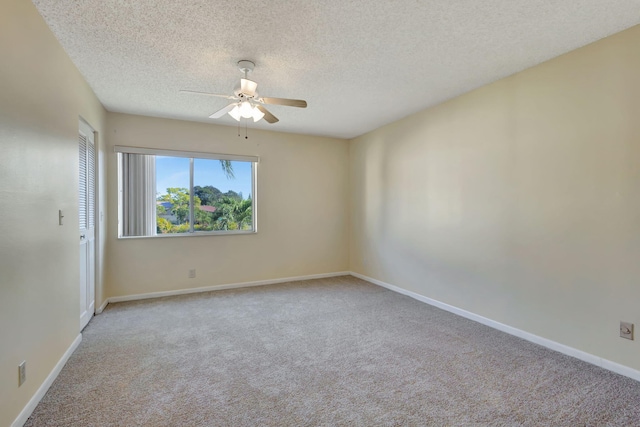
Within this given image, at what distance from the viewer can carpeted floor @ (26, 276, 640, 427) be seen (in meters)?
1.78

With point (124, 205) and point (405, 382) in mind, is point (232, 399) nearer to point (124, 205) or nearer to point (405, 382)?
point (405, 382)

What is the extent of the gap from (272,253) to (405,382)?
323 cm

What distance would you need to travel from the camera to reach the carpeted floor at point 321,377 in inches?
70.2

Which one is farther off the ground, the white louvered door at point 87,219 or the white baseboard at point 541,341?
the white louvered door at point 87,219

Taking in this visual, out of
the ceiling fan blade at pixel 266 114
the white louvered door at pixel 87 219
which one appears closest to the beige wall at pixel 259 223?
the white louvered door at pixel 87 219

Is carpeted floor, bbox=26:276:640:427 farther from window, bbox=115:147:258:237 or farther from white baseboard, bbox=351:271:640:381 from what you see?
window, bbox=115:147:258:237

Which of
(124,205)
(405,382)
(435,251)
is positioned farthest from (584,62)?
(124,205)

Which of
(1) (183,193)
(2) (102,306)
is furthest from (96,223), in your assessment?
(1) (183,193)

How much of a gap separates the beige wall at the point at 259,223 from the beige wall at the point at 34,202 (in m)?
1.50

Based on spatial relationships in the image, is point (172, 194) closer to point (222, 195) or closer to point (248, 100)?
point (222, 195)

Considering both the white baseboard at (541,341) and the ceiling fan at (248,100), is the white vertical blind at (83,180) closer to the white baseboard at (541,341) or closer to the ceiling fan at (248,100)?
the ceiling fan at (248,100)

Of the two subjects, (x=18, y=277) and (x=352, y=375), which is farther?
(x=352, y=375)

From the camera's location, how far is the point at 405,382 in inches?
83.6

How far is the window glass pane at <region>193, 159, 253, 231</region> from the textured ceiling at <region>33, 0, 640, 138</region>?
132cm
